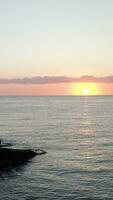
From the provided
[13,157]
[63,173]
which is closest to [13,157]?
[13,157]

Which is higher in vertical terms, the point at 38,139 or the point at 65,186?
the point at 38,139

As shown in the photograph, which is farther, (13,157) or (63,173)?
(13,157)

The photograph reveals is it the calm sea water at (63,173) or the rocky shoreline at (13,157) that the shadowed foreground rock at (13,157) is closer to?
the rocky shoreline at (13,157)

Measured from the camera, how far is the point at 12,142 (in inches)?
3135

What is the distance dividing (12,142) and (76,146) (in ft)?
47.7

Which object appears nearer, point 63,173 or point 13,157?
point 63,173

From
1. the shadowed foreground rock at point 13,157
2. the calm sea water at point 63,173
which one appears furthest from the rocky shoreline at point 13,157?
the calm sea water at point 63,173

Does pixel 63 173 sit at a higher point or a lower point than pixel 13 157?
lower

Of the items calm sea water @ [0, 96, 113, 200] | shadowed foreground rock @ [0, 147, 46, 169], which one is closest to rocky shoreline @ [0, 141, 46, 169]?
shadowed foreground rock @ [0, 147, 46, 169]

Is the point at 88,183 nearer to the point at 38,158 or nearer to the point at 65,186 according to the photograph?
the point at 65,186

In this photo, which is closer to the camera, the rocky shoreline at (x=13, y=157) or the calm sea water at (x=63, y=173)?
the calm sea water at (x=63, y=173)

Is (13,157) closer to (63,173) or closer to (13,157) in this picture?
(13,157)

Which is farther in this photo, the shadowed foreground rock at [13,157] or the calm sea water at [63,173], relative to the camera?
the shadowed foreground rock at [13,157]

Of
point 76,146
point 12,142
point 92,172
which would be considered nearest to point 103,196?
point 92,172
